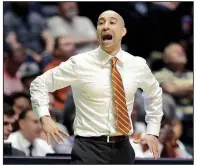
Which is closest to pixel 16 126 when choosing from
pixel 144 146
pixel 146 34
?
pixel 144 146

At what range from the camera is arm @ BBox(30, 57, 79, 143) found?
2656mm

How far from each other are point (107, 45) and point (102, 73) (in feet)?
0.44

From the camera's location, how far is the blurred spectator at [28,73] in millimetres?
5086

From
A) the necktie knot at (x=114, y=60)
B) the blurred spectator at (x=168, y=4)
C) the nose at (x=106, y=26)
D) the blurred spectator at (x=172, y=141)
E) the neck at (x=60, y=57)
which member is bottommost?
the blurred spectator at (x=172, y=141)

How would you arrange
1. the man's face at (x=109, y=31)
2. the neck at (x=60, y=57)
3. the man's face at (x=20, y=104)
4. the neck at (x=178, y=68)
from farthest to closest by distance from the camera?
the neck at (x=178, y=68)
the neck at (x=60, y=57)
the man's face at (x=20, y=104)
the man's face at (x=109, y=31)

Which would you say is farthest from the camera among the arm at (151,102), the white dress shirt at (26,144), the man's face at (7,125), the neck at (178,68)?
the neck at (178,68)

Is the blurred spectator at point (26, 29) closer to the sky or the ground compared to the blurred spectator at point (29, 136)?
closer to the sky

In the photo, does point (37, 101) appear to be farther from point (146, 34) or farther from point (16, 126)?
point (146, 34)

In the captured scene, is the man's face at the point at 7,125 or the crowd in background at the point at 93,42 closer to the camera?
the man's face at the point at 7,125

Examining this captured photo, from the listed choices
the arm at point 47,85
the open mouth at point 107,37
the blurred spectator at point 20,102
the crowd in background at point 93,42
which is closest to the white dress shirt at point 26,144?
the blurred spectator at point 20,102

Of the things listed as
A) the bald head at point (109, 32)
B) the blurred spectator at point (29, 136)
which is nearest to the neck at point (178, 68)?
the blurred spectator at point (29, 136)

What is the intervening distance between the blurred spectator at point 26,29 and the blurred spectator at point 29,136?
926 millimetres

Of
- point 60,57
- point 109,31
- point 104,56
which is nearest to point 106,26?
point 109,31

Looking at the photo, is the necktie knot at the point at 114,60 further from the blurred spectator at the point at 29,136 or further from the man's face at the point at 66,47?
the man's face at the point at 66,47
